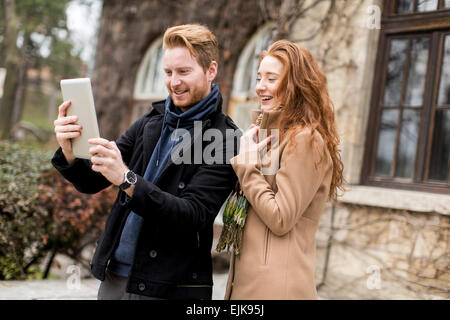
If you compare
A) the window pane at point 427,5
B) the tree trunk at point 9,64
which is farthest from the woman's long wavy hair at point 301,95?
the tree trunk at point 9,64

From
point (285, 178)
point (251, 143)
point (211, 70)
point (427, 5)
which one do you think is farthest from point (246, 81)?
point (285, 178)

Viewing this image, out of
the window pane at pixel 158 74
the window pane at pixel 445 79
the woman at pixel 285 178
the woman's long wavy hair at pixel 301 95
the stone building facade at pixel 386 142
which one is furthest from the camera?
the window pane at pixel 158 74

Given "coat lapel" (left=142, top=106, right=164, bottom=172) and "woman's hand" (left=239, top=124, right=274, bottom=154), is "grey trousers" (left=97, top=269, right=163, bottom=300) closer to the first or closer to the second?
"coat lapel" (left=142, top=106, right=164, bottom=172)

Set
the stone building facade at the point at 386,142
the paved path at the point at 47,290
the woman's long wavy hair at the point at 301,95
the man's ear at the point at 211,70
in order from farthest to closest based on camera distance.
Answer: the stone building facade at the point at 386,142, the paved path at the point at 47,290, the man's ear at the point at 211,70, the woman's long wavy hair at the point at 301,95

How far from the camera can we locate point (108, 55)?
8164 mm

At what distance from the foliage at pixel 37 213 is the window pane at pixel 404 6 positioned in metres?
3.52

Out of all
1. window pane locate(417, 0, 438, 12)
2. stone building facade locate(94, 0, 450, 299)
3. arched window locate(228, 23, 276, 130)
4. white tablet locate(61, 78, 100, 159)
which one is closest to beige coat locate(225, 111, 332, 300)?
white tablet locate(61, 78, 100, 159)

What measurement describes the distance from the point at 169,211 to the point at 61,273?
518 cm

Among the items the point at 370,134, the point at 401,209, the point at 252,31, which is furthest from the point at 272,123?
the point at 252,31

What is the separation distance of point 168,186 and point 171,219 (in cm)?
22

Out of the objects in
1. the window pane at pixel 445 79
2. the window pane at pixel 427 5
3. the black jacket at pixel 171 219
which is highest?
the window pane at pixel 427 5

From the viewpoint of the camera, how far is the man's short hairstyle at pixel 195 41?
188 cm

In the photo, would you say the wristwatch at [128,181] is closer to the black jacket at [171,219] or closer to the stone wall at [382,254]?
the black jacket at [171,219]

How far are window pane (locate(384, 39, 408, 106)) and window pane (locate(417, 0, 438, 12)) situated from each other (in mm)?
319
